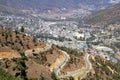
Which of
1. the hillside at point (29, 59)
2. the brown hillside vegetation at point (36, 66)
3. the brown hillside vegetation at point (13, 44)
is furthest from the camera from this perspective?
the brown hillside vegetation at point (13, 44)

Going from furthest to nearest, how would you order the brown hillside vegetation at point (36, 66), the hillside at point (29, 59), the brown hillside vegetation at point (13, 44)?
the brown hillside vegetation at point (13, 44) → the brown hillside vegetation at point (36, 66) → the hillside at point (29, 59)

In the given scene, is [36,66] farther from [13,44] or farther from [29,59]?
[13,44]

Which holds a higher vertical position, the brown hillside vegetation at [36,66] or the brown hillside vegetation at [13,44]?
the brown hillside vegetation at [13,44]

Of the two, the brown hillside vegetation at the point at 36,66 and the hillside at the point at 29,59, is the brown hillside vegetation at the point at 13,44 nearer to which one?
the hillside at the point at 29,59

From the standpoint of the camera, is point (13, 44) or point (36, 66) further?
point (13, 44)

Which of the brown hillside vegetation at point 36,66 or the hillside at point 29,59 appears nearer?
the hillside at point 29,59

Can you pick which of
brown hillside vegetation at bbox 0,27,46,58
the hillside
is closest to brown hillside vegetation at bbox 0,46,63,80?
the hillside

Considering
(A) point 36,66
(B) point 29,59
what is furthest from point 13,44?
(A) point 36,66

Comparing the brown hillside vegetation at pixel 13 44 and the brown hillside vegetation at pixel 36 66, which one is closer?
the brown hillside vegetation at pixel 36 66

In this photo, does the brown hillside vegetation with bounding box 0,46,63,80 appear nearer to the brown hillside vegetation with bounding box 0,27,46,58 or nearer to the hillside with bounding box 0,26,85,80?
the hillside with bounding box 0,26,85,80

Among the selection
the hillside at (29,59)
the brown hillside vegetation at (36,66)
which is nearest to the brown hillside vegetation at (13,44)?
the hillside at (29,59)
